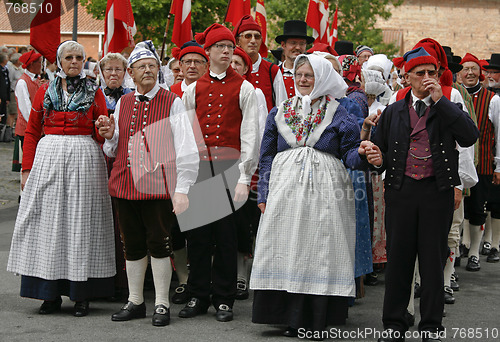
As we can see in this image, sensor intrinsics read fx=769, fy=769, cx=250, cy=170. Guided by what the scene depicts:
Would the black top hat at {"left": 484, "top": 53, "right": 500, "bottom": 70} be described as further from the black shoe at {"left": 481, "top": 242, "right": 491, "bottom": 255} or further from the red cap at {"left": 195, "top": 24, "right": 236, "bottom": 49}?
the red cap at {"left": 195, "top": 24, "right": 236, "bottom": 49}

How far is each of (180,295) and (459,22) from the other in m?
44.1

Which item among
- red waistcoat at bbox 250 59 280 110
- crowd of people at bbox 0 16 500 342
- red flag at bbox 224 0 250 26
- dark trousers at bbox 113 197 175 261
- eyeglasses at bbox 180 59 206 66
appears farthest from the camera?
red flag at bbox 224 0 250 26

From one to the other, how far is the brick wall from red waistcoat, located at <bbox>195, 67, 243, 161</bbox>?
42325 mm

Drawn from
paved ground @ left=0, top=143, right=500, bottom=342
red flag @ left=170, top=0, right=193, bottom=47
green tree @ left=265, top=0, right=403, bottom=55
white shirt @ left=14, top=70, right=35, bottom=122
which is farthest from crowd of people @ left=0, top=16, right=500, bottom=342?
green tree @ left=265, top=0, right=403, bottom=55

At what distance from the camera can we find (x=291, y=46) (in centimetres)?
819

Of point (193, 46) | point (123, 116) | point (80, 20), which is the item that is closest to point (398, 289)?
point (123, 116)

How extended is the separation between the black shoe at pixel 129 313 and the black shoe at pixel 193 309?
0.31 metres

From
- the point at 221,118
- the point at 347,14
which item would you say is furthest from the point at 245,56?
the point at 347,14

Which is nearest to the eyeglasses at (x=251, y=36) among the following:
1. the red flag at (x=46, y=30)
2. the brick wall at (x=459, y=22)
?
the red flag at (x=46, y=30)

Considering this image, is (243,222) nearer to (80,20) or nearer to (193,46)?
(193,46)

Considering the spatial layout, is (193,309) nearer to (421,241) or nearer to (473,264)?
(421,241)

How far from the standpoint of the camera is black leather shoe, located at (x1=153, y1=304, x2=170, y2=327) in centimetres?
583

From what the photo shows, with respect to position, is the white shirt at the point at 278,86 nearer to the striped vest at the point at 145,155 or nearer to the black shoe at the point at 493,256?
the striped vest at the point at 145,155

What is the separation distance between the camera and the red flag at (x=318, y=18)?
1232cm
